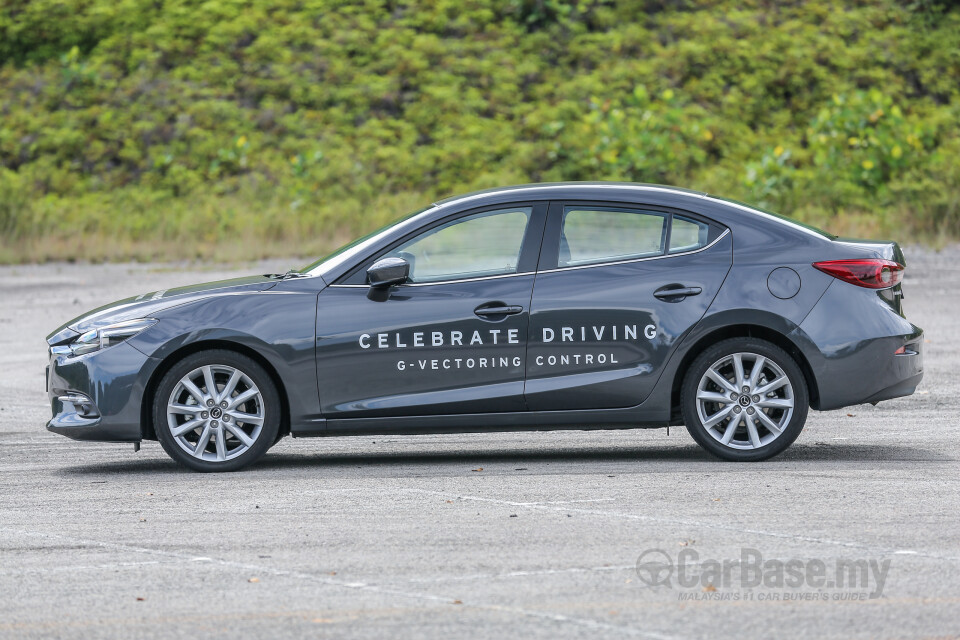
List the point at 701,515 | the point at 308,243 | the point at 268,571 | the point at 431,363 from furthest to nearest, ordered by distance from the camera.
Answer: the point at 308,243
the point at 431,363
the point at 701,515
the point at 268,571

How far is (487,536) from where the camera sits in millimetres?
6520

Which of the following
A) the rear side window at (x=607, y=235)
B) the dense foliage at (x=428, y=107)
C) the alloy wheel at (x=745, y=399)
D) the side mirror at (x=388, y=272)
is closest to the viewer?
the side mirror at (x=388, y=272)

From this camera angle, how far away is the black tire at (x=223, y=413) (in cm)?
826

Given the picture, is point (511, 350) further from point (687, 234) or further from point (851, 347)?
point (851, 347)

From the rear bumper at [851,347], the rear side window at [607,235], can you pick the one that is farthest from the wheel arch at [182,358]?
the rear bumper at [851,347]

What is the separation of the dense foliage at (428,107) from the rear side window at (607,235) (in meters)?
18.3

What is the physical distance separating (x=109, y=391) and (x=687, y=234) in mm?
3489

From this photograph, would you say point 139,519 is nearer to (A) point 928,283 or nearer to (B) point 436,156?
(A) point 928,283

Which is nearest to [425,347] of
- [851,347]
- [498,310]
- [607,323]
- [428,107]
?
[498,310]

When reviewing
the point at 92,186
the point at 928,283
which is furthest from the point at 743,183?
the point at 92,186

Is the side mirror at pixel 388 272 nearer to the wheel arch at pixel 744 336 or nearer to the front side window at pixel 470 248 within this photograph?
the front side window at pixel 470 248

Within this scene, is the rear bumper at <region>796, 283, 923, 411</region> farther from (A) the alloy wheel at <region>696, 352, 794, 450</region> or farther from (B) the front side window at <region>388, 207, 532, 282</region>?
(B) the front side window at <region>388, 207, 532, 282</region>

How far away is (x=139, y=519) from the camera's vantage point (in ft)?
23.2

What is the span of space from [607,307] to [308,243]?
1858cm
